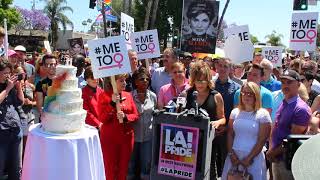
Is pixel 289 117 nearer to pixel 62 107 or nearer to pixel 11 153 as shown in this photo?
pixel 62 107

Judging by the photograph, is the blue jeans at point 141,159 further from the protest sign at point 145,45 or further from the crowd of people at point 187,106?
the protest sign at point 145,45

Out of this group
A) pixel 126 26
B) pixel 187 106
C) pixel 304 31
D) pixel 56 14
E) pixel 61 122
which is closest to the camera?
pixel 61 122

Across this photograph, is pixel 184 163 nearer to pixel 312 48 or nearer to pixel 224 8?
pixel 312 48

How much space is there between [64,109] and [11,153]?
1.85m

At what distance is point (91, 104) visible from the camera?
19.5 ft

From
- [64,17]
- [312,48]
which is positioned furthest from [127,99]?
[64,17]

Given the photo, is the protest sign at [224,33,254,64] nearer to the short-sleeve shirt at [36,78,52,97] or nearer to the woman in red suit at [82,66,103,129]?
the woman in red suit at [82,66,103,129]

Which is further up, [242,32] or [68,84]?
[242,32]

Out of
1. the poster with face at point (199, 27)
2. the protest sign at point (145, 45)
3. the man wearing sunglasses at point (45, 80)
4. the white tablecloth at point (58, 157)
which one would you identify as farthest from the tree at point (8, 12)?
the white tablecloth at point (58, 157)

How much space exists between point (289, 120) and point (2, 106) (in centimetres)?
347

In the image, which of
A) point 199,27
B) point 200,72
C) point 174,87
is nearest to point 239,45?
point 174,87

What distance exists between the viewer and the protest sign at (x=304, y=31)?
9.12 metres

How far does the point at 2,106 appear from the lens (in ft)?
17.1

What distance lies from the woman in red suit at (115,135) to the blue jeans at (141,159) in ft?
0.89
